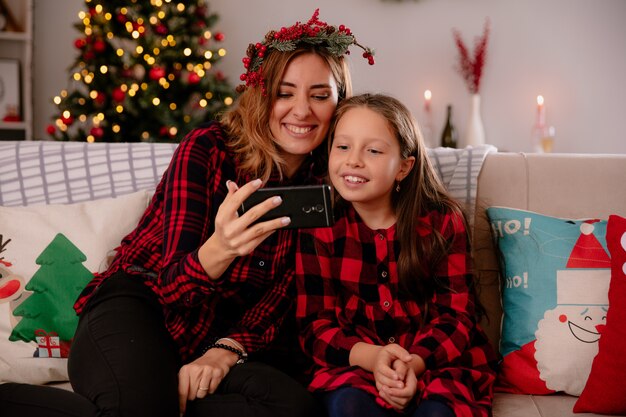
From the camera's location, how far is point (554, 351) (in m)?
1.43

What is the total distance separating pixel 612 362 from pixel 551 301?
0.20 meters

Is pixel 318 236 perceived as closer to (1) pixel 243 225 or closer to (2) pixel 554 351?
(1) pixel 243 225

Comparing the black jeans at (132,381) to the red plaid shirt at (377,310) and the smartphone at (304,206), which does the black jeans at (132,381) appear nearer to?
the red plaid shirt at (377,310)

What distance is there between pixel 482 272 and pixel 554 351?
0.29 metres

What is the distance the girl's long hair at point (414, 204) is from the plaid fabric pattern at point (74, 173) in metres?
0.59

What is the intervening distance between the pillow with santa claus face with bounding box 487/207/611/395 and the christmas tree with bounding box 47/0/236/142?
231cm

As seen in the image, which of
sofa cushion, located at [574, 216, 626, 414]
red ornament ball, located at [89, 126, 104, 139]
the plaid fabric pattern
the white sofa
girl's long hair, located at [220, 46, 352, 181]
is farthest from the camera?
red ornament ball, located at [89, 126, 104, 139]

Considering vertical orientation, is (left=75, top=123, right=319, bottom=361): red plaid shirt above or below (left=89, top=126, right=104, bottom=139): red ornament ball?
below

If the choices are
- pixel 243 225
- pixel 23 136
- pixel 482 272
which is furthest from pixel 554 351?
pixel 23 136

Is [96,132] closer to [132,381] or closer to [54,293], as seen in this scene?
[54,293]

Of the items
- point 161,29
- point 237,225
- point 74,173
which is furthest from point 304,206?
point 161,29

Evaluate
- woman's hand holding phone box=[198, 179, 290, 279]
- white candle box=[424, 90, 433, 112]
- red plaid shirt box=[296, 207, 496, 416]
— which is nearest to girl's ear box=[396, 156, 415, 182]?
red plaid shirt box=[296, 207, 496, 416]

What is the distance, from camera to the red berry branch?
12.7 feet

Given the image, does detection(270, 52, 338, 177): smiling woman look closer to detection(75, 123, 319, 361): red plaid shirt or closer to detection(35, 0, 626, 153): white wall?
detection(75, 123, 319, 361): red plaid shirt
